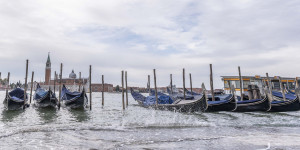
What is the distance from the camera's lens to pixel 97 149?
587 cm

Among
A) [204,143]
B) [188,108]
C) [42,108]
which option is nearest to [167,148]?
[204,143]

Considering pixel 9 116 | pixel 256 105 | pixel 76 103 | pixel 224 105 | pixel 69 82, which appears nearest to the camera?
pixel 9 116

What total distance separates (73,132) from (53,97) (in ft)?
40.6

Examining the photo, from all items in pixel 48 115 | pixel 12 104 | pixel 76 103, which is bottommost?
pixel 48 115

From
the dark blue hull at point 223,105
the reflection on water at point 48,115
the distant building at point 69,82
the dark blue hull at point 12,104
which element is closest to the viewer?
the reflection on water at point 48,115

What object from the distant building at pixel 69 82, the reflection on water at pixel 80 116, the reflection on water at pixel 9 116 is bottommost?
the reflection on water at pixel 80 116

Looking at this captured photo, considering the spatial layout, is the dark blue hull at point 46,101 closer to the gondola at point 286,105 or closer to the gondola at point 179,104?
the gondola at point 179,104

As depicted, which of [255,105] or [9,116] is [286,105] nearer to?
[255,105]

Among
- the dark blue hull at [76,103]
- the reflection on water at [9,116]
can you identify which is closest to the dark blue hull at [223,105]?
the dark blue hull at [76,103]

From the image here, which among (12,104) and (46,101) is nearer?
(12,104)

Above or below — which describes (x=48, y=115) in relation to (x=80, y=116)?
above

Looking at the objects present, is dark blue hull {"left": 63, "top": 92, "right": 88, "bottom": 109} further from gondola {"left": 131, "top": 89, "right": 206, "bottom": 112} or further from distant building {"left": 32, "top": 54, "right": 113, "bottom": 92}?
distant building {"left": 32, "top": 54, "right": 113, "bottom": 92}

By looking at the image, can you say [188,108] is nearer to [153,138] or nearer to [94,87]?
[153,138]

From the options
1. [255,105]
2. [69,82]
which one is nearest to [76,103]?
[255,105]
